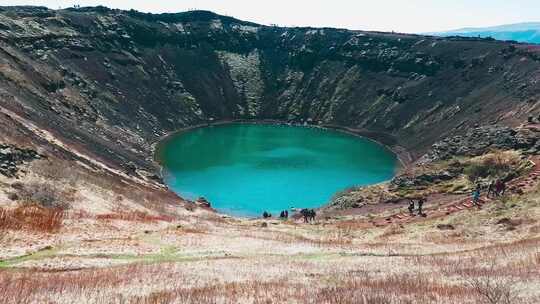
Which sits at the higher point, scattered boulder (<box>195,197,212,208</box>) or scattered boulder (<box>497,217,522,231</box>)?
scattered boulder (<box>195,197,212,208</box>)

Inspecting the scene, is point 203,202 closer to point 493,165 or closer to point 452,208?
point 452,208

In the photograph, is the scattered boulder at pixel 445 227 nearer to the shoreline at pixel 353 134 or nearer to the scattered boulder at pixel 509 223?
the scattered boulder at pixel 509 223

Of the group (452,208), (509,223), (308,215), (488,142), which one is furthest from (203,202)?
(509,223)

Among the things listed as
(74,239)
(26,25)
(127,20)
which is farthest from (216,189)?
(127,20)

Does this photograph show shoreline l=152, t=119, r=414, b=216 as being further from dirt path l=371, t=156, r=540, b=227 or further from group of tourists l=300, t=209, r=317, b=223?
dirt path l=371, t=156, r=540, b=227

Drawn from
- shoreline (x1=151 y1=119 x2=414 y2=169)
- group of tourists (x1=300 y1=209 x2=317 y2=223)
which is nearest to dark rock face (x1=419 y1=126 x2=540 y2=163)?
shoreline (x1=151 y1=119 x2=414 y2=169)

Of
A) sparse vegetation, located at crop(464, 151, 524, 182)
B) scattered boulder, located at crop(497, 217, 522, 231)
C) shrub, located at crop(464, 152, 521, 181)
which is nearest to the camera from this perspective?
scattered boulder, located at crop(497, 217, 522, 231)
